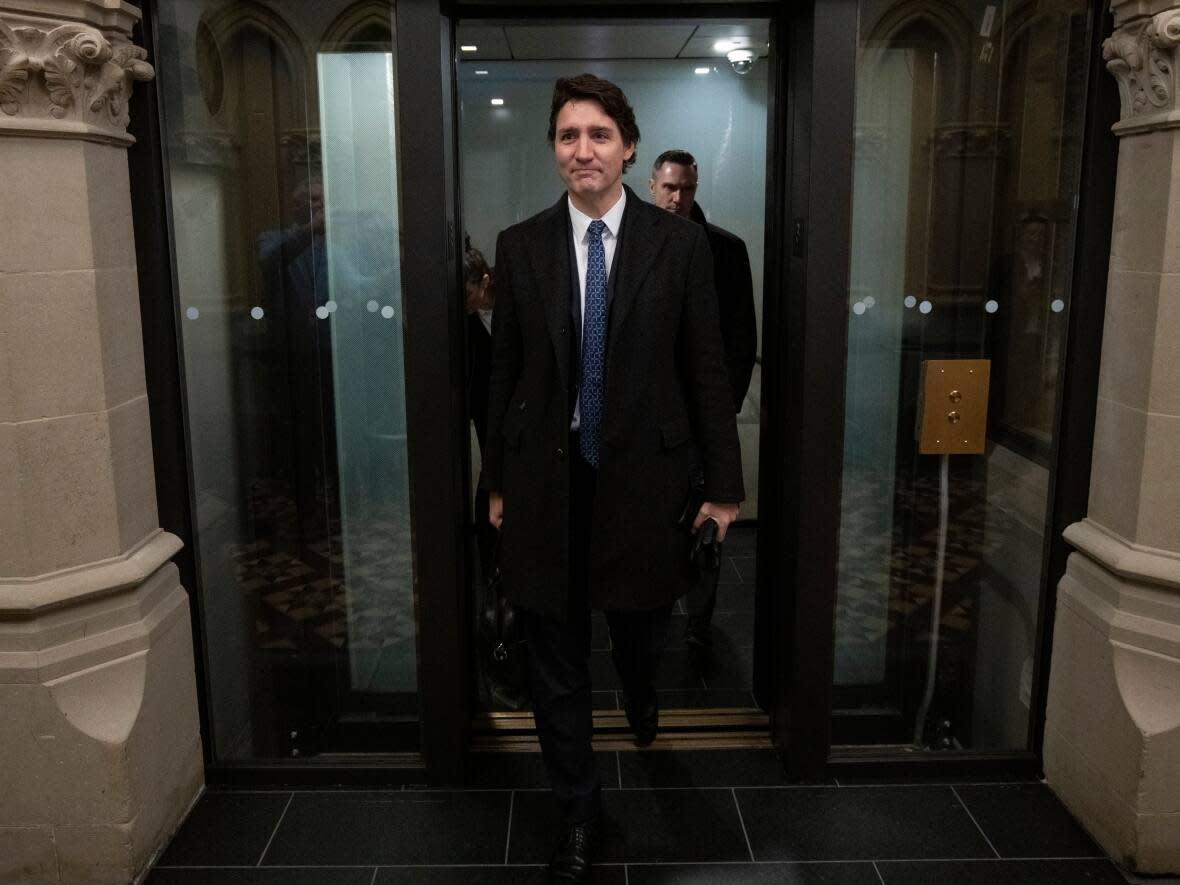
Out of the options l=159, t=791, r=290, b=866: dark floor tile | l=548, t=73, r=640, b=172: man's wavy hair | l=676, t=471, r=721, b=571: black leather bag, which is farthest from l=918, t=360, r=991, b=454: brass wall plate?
l=159, t=791, r=290, b=866: dark floor tile

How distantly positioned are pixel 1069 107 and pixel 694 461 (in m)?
1.39

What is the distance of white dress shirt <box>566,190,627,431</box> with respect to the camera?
2523 mm

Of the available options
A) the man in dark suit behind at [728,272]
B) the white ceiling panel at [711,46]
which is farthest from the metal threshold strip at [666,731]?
the white ceiling panel at [711,46]

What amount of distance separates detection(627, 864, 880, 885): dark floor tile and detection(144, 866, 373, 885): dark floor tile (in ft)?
2.27

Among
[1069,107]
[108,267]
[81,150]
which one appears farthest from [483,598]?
[1069,107]

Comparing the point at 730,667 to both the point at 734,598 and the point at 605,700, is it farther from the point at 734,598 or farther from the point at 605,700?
the point at 734,598

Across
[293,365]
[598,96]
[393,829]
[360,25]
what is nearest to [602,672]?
[393,829]

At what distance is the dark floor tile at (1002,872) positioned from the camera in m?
2.63

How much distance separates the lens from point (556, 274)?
8.24 ft

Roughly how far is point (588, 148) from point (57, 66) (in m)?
1.15

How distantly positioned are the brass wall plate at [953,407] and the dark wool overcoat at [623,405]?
77cm

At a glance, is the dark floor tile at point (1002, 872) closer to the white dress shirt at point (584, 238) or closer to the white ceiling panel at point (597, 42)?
the white dress shirt at point (584, 238)

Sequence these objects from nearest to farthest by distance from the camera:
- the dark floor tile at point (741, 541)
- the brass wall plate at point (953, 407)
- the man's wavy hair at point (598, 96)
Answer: the man's wavy hair at point (598, 96), the brass wall plate at point (953, 407), the dark floor tile at point (741, 541)

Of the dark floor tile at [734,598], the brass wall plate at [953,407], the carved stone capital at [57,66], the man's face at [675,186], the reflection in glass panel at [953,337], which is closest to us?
the carved stone capital at [57,66]
